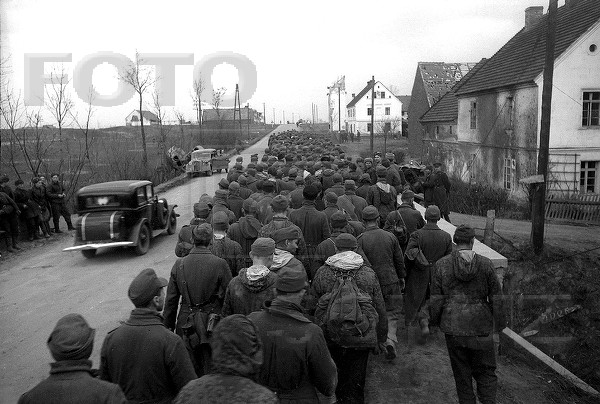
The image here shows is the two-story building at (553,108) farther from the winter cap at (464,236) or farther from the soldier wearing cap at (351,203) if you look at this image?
the winter cap at (464,236)

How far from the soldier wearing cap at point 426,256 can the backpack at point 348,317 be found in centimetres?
217

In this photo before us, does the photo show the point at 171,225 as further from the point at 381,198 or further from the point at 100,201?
the point at 381,198

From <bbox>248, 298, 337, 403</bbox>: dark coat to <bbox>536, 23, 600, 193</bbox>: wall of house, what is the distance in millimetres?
18661

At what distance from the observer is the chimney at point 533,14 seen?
2730cm

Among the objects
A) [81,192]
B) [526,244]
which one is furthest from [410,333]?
[526,244]

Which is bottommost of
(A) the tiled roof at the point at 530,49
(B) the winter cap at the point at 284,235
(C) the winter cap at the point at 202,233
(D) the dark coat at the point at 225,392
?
(D) the dark coat at the point at 225,392

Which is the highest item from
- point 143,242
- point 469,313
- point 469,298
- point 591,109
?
point 591,109

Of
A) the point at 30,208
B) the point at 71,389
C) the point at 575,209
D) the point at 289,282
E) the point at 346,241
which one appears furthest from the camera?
the point at 575,209

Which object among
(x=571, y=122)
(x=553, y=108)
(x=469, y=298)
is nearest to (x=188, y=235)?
(x=469, y=298)

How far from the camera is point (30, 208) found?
1289 cm

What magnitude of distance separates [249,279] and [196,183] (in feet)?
76.9

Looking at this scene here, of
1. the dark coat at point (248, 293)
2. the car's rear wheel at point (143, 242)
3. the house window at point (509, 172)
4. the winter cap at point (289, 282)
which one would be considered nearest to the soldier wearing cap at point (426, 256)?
the dark coat at point (248, 293)

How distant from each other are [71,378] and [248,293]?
175 centimetres

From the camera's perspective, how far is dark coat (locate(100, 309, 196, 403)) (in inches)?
131
